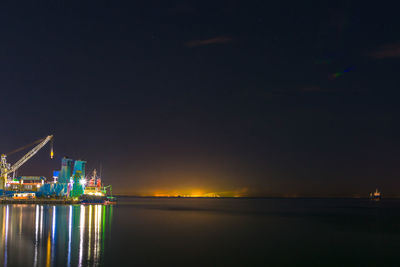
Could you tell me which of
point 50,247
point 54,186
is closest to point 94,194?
point 54,186

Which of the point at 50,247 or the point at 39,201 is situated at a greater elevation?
the point at 50,247

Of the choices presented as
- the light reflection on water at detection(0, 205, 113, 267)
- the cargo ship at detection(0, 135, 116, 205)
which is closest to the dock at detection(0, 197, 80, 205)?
the cargo ship at detection(0, 135, 116, 205)

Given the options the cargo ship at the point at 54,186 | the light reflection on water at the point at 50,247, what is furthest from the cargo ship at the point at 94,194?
the light reflection on water at the point at 50,247

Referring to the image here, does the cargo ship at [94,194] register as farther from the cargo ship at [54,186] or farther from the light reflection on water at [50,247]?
the light reflection on water at [50,247]

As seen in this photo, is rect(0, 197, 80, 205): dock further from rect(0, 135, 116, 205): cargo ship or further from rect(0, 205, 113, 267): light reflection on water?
rect(0, 205, 113, 267): light reflection on water

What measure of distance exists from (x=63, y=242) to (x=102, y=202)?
12979 cm

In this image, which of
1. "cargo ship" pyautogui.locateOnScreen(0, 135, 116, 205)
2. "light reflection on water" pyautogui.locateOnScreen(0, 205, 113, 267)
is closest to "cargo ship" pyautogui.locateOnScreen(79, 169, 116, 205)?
"cargo ship" pyautogui.locateOnScreen(0, 135, 116, 205)

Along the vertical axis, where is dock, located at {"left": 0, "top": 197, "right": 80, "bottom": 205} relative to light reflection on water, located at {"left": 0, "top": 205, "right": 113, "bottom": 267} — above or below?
below

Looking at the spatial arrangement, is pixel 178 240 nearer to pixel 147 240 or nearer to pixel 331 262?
pixel 147 240

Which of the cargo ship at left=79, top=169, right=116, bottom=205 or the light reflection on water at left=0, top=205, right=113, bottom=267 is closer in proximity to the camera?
the light reflection on water at left=0, top=205, right=113, bottom=267

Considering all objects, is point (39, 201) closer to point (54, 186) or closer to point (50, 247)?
point (54, 186)

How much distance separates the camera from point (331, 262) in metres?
35.7

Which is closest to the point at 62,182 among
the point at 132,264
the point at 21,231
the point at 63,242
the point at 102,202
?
the point at 102,202

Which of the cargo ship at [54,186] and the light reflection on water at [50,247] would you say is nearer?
the light reflection on water at [50,247]
